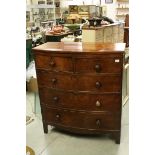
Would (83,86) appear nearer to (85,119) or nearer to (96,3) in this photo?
(85,119)

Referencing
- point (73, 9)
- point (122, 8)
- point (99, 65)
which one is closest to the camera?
point (99, 65)

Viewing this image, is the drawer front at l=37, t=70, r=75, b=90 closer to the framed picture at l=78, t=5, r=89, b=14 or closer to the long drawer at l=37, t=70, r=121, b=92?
the long drawer at l=37, t=70, r=121, b=92

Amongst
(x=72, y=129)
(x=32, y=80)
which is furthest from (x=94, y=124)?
(x=32, y=80)

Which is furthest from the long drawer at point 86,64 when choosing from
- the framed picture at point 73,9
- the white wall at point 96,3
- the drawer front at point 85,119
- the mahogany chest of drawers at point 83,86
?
the framed picture at point 73,9

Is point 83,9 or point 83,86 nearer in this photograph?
point 83,86

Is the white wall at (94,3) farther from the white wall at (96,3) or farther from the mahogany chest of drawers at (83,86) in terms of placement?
the mahogany chest of drawers at (83,86)

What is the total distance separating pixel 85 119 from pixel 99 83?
1.15ft

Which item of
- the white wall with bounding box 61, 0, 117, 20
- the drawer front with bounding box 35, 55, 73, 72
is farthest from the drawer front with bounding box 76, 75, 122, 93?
the white wall with bounding box 61, 0, 117, 20

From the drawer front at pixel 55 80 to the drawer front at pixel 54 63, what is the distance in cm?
5

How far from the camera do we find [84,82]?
1991mm

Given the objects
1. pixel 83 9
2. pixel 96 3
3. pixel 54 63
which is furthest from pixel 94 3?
pixel 54 63
